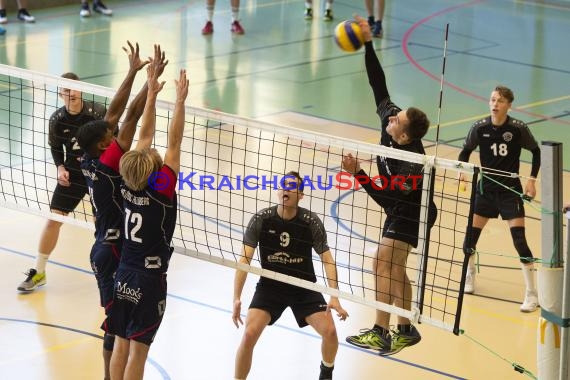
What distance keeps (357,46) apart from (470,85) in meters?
9.13

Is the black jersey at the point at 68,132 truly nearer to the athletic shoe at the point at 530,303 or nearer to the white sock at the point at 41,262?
the white sock at the point at 41,262

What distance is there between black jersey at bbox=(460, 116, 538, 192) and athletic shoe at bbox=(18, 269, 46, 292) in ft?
13.7

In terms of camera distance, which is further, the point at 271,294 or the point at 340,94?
the point at 340,94

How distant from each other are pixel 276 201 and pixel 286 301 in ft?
14.5

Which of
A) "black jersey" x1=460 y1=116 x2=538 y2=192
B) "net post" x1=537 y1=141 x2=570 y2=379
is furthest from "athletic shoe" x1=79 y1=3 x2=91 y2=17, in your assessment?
"net post" x1=537 y1=141 x2=570 y2=379

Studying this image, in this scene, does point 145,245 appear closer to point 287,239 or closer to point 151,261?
point 151,261

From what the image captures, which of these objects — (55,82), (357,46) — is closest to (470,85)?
(357,46)

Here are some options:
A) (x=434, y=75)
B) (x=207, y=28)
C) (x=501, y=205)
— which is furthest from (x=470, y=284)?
(x=207, y=28)

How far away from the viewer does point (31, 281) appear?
9.50 m

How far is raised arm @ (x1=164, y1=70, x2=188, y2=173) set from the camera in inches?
261

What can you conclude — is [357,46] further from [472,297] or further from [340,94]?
[340,94]

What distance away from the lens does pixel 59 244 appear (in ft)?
34.7

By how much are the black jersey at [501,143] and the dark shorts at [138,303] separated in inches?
151

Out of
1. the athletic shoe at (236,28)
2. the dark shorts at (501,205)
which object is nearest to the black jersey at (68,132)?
the dark shorts at (501,205)
